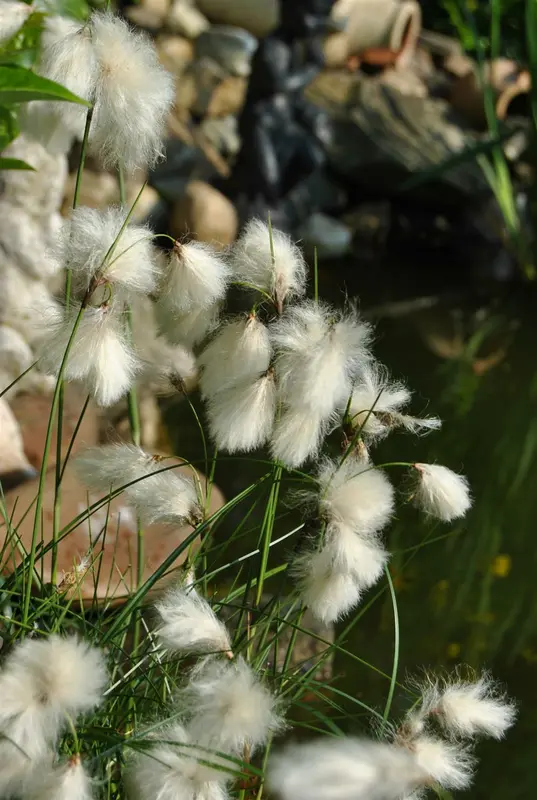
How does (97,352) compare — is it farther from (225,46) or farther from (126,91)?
(225,46)

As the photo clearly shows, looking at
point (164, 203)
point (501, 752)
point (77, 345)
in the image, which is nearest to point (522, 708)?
point (501, 752)

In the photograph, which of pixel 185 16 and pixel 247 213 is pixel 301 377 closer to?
pixel 247 213

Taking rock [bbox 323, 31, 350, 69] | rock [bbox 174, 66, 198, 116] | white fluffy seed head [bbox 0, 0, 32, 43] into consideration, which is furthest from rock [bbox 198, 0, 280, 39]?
white fluffy seed head [bbox 0, 0, 32, 43]

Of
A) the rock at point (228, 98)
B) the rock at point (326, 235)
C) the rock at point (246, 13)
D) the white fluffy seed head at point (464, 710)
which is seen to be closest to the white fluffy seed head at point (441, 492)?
the white fluffy seed head at point (464, 710)

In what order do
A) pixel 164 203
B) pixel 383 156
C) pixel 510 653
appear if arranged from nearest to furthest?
1. pixel 510 653
2. pixel 164 203
3. pixel 383 156

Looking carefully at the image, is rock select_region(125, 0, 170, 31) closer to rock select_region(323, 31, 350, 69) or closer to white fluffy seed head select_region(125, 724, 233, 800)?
rock select_region(323, 31, 350, 69)

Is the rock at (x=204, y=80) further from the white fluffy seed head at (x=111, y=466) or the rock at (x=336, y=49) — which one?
the white fluffy seed head at (x=111, y=466)
